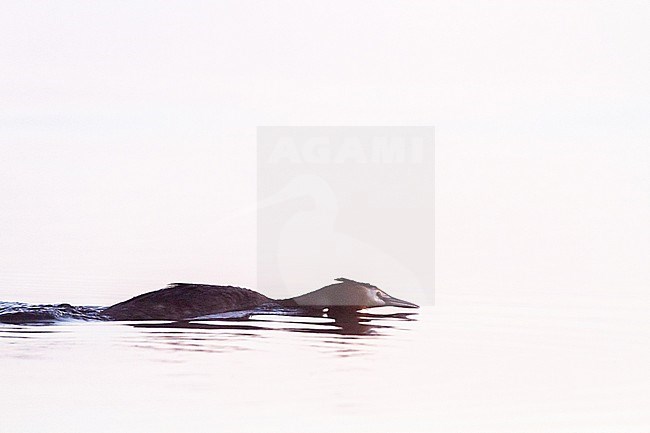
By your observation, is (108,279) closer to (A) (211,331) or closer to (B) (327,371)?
(A) (211,331)

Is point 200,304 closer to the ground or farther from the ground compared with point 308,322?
farther from the ground

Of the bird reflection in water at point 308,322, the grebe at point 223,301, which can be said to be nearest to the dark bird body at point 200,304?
the grebe at point 223,301

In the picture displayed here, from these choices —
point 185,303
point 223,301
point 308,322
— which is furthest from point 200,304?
point 308,322

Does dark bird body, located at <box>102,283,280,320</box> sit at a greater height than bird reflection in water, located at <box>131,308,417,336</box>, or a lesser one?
greater

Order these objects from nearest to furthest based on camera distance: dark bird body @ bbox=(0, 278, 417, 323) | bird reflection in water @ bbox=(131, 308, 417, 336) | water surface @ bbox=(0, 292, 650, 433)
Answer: water surface @ bbox=(0, 292, 650, 433) → bird reflection in water @ bbox=(131, 308, 417, 336) → dark bird body @ bbox=(0, 278, 417, 323)

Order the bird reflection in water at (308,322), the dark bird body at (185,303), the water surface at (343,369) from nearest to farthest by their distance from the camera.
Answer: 1. the water surface at (343,369)
2. the bird reflection in water at (308,322)
3. the dark bird body at (185,303)

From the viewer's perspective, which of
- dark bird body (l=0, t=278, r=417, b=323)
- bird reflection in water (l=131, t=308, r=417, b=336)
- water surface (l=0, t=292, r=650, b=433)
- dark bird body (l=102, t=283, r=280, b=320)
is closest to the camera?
water surface (l=0, t=292, r=650, b=433)

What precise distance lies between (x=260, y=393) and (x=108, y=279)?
254 inches

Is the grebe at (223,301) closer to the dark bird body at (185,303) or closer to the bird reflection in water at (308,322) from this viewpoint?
the dark bird body at (185,303)

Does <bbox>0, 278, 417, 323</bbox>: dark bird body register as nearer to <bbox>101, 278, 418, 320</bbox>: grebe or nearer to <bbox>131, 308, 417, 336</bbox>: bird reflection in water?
<bbox>101, 278, 418, 320</bbox>: grebe

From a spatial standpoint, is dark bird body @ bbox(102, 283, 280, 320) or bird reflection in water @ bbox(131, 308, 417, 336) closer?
bird reflection in water @ bbox(131, 308, 417, 336)

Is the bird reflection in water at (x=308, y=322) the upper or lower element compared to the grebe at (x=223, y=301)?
lower

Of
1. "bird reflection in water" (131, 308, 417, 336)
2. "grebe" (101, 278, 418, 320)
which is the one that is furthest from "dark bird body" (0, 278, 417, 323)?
"bird reflection in water" (131, 308, 417, 336)

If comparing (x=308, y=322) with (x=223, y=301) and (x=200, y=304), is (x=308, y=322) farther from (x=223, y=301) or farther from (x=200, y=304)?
(x=200, y=304)
